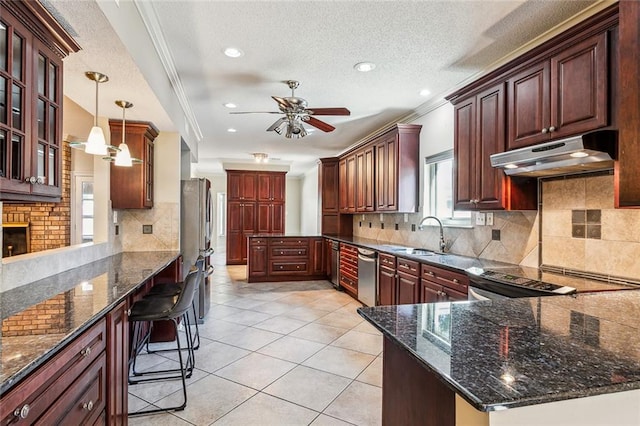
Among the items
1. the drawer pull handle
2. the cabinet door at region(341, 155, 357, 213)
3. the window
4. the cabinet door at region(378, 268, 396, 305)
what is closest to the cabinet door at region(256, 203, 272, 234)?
the cabinet door at region(341, 155, 357, 213)

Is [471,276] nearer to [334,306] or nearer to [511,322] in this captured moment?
[511,322]

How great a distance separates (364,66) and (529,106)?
4.66ft

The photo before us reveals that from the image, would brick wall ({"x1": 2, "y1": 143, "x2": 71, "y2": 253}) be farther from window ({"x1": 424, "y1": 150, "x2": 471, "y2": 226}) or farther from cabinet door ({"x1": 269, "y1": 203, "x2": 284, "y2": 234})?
window ({"x1": 424, "y1": 150, "x2": 471, "y2": 226})

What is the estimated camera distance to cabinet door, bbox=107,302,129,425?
5.48 feet

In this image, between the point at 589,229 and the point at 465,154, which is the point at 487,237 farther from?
the point at 589,229

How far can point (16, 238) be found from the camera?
483 cm

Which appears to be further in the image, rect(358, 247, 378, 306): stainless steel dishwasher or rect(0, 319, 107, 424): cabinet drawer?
rect(358, 247, 378, 306): stainless steel dishwasher

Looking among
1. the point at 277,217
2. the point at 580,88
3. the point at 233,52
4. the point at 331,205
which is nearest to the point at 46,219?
the point at 233,52

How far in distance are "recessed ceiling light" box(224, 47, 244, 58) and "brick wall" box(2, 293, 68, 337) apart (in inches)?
86.9

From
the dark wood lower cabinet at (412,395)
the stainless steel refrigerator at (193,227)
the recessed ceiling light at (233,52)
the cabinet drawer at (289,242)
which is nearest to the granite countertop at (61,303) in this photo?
the stainless steel refrigerator at (193,227)

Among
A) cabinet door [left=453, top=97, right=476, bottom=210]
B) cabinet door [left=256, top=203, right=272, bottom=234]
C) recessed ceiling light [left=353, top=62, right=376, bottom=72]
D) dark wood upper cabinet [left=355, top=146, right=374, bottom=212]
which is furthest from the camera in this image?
cabinet door [left=256, top=203, right=272, bottom=234]

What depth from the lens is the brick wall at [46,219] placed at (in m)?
4.79

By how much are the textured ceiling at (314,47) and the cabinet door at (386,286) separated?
2.05 m

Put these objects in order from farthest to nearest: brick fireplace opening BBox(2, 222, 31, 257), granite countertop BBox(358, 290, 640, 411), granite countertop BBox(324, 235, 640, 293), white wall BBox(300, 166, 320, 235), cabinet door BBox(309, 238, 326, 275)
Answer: white wall BBox(300, 166, 320, 235) < cabinet door BBox(309, 238, 326, 275) < brick fireplace opening BBox(2, 222, 31, 257) < granite countertop BBox(324, 235, 640, 293) < granite countertop BBox(358, 290, 640, 411)
